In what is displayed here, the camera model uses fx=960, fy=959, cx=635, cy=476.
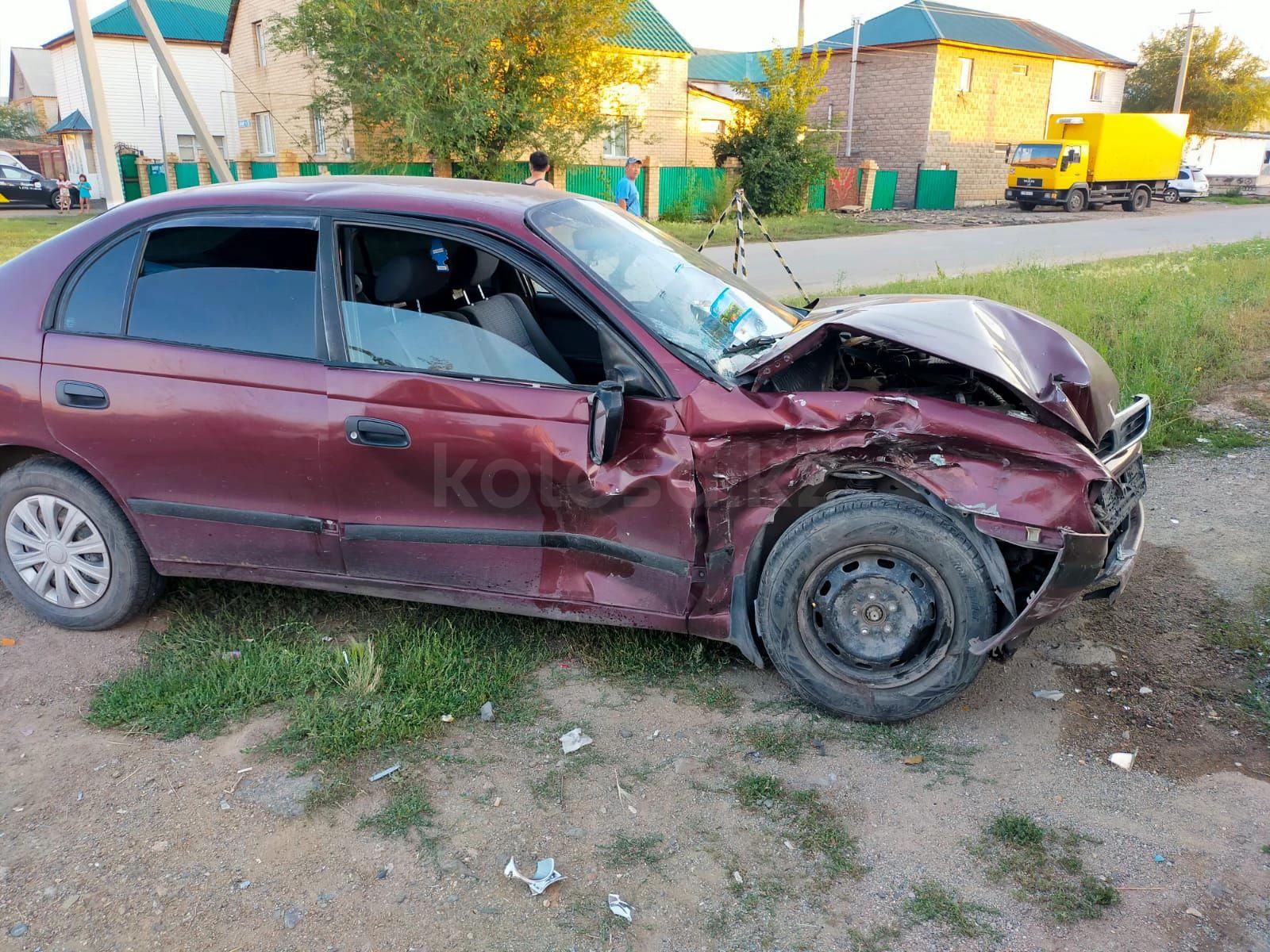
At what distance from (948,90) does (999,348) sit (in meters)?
36.6

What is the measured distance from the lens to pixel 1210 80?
159 ft

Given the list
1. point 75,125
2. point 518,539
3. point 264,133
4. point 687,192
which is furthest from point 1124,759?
point 75,125

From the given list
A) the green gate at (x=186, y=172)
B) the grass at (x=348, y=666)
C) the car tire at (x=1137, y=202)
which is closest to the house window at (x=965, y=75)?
the car tire at (x=1137, y=202)

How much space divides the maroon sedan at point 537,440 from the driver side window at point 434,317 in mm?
13

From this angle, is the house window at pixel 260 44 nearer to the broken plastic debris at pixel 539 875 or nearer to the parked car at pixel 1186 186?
the parked car at pixel 1186 186

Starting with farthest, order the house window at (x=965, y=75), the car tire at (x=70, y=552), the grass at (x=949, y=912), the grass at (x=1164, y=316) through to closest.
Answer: the house window at (x=965, y=75) < the grass at (x=1164, y=316) < the car tire at (x=70, y=552) < the grass at (x=949, y=912)

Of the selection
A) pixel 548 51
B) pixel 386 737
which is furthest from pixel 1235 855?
pixel 548 51

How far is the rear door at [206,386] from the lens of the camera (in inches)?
138

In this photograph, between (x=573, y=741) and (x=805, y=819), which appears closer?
(x=805, y=819)

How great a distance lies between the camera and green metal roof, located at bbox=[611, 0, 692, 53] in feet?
101

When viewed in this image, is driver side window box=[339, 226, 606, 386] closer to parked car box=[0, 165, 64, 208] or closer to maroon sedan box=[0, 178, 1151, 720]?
maroon sedan box=[0, 178, 1151, 720]

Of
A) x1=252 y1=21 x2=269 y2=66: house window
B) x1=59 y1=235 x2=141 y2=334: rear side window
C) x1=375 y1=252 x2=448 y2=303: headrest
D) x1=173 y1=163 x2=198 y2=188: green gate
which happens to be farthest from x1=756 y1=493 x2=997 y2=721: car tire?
x1=252 y1=21 x2=269 y2=66: house window

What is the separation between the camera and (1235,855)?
2680 millimetres

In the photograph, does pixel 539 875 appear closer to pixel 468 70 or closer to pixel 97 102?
pixel 97 102
